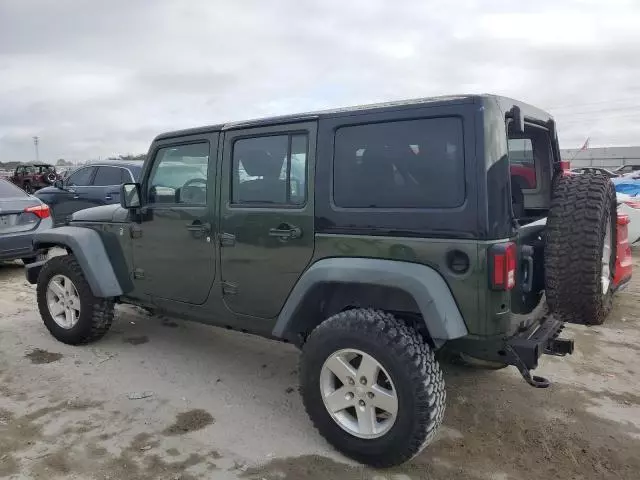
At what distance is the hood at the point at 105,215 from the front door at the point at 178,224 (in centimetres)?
25

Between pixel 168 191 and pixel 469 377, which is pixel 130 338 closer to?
pixel 168 191

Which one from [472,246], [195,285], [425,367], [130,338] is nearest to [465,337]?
[425,367]

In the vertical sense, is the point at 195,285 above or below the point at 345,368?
above

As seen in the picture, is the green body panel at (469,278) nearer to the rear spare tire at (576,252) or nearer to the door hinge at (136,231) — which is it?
the rear spare tire at (576,252)

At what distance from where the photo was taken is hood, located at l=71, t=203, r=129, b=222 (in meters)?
4.54

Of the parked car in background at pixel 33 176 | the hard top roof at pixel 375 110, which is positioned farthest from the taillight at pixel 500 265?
the parked car in background at pixel 33 176

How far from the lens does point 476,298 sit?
2.69 m

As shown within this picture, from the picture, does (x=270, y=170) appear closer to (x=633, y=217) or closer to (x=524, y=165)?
(x=524, y=165)

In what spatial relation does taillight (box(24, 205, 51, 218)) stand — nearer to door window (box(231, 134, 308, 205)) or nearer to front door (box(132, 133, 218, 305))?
front door (box(132, 133, 218, 305))

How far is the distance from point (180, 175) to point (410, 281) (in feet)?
7.16

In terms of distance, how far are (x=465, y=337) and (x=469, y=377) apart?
150cm

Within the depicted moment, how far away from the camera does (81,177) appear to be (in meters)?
11.2

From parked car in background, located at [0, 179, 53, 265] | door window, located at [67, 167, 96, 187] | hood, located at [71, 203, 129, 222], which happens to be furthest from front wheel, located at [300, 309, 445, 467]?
door window, located at [67, 167, 96, 187]

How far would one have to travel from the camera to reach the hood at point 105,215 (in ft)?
14.9
